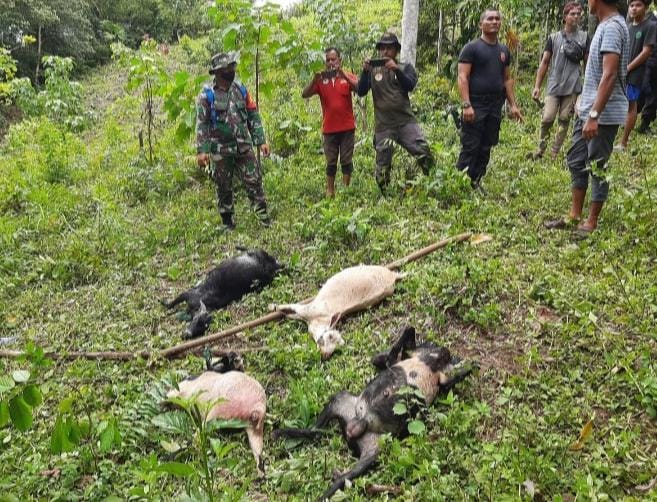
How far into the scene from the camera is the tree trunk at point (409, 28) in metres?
8.04

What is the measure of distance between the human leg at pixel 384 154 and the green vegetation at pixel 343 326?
16 centimetres

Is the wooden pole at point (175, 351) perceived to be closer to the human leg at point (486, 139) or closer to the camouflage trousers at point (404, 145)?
the camouflage trousers at point (404, 145)

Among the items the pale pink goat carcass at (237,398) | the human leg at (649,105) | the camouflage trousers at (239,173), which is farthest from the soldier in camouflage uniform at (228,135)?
the human leg at (649,105)

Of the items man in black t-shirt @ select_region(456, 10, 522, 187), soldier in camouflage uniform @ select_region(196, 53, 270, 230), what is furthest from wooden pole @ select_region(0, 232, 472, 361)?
man in black t-shirt @ select_region(456, 10, 522, 187)

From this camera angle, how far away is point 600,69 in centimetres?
419

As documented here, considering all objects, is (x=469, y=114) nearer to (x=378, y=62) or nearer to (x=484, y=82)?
(x=484, y=82)

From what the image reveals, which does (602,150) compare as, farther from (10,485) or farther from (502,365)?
(10,485)

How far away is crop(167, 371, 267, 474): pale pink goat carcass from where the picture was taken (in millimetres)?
3051

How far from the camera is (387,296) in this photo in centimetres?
420

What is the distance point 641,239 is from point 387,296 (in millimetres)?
2173

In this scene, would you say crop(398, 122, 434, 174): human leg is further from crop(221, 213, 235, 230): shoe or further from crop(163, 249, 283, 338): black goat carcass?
Answer: crop(163, 249, 283, 338): black goat carcass

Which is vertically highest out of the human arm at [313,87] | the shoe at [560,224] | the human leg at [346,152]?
the human arm at [313,87]

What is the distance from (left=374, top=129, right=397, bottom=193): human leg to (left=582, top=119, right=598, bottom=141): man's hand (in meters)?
2.41

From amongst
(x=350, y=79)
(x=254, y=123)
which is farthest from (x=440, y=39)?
(x=254, y=123)
